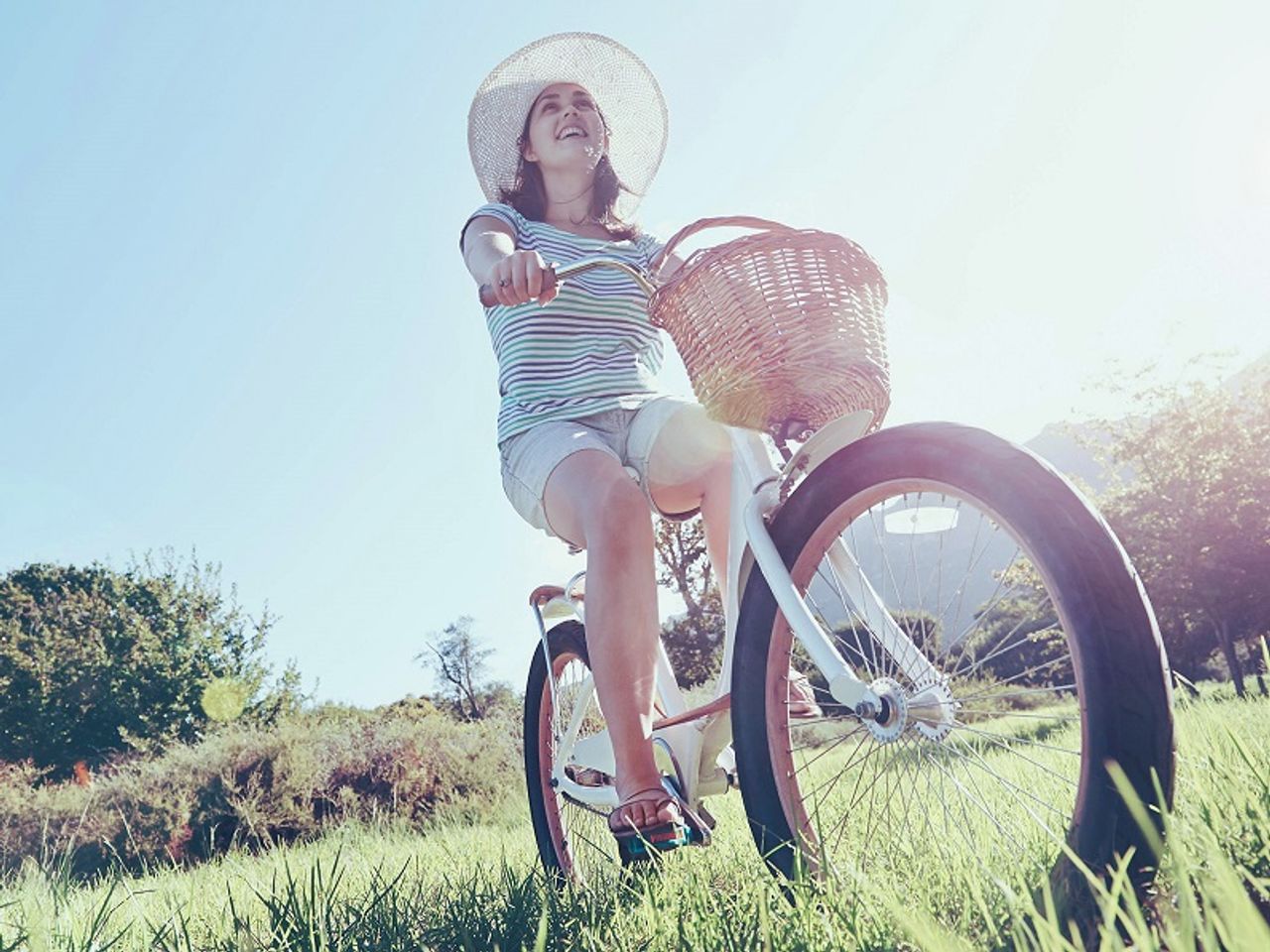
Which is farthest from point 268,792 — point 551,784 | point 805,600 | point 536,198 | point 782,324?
point 782,324

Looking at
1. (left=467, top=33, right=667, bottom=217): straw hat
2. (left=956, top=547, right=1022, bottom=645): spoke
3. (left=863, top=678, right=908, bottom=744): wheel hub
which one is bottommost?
(left=863, top=678, right=908, bottom=744): wheel hub

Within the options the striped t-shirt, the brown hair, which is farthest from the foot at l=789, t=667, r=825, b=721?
the brown hair

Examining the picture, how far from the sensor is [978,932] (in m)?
1.27

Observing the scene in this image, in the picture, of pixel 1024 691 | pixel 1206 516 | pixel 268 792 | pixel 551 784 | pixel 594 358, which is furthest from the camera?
pixel 1206 516

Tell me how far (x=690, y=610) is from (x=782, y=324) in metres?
18.6

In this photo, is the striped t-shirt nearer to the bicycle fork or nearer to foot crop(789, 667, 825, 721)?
the bicycle fork

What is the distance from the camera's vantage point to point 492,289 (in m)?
1.99


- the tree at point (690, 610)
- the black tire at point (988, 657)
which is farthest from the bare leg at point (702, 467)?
the tree at point (690, 610)

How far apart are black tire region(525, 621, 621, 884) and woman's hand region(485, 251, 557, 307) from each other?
1409 mm

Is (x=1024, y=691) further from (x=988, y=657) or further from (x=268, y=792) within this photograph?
(x=268, y=792)

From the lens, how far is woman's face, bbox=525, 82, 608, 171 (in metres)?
2.94

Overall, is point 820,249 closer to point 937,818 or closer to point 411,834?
point 937,818

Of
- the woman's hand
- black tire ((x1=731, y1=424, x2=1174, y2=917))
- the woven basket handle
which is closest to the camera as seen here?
black tire ((x1=731, y1=424, x2=1174, y2=917))

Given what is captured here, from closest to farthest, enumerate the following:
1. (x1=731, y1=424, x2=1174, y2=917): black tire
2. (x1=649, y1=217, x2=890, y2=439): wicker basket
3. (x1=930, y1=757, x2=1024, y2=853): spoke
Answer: (x1=731, y1=424, x2=1174, y2=917): black tire, (x1=930, y1=757, x2=1024, y2=853): spoke, (x1=649, y1=217, x2=890, y2=439): wicker basket
